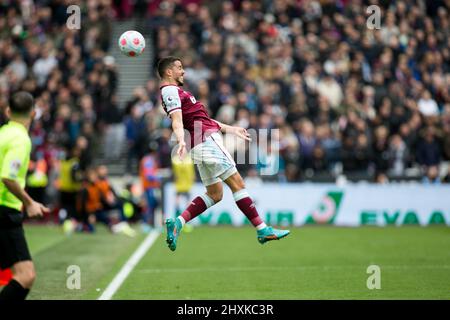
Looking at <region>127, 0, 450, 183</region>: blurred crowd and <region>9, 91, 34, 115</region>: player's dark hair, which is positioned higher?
<region>127, 0, 450, 183</region>: blurred crowd

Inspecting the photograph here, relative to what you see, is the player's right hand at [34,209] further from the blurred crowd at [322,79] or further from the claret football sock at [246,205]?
the blurred crowd at [322,79]

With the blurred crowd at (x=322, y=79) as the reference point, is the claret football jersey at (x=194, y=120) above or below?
below

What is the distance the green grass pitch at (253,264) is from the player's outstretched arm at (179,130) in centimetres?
232

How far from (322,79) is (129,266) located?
1251 centimetres

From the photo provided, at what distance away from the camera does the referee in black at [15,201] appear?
8.66 metres

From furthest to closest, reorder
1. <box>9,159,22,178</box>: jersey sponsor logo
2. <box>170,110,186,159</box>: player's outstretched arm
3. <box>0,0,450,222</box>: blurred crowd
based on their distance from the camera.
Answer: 1. <box>0,0,450,222</box>: blurred crowd
2. <box>170,110,186,159</box>: player's outstretched arm
3. <box>9,159,22,178</box>: jersey sponsor logo

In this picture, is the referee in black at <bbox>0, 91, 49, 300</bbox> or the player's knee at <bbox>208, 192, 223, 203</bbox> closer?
the referee in black at <bbox>0, 91, 49, 300</bbox>

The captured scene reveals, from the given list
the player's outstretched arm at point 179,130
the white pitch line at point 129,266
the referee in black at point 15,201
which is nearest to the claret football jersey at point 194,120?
the player's outstretched arm at point 179,130

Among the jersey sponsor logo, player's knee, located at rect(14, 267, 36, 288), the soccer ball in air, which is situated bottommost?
player's knee, located at rect(14, 267, 36, 288)

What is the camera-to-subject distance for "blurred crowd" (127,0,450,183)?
78.0 ft

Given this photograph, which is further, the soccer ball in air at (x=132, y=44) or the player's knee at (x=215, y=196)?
the player's knee at (x=215, y=196)

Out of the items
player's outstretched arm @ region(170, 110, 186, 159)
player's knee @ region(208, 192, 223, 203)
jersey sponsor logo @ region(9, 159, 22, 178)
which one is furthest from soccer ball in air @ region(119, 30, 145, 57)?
jersey sponsor logo @ region(9, 159, 22, 178)

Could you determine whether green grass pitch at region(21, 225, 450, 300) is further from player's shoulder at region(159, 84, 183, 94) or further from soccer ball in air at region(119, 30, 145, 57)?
soccer ball in air at region(119, 30, 145, 57)

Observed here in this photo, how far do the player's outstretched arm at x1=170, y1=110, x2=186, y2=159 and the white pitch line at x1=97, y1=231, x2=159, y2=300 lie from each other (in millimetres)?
2444
